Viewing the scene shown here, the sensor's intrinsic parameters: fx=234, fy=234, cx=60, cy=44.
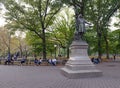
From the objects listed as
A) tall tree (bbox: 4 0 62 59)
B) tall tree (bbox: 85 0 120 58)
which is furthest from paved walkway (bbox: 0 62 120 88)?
tall tree (bbox: 85 0 120 58)

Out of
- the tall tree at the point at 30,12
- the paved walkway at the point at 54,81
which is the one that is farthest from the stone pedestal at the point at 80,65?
the tall tree at the point at 30,12

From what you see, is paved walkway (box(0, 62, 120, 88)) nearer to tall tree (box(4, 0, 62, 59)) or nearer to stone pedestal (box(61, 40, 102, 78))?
stone pedestal (box(61, 40, 102, 78))

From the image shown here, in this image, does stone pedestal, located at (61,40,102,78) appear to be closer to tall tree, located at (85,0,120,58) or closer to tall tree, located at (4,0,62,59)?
tall tree, located at (4,0,62,59)

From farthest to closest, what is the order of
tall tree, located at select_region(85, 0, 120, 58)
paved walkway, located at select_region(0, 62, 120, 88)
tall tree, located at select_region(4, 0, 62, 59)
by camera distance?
tall tree, located at select_region(85, 0, 120, 58)
tall tree, located at select_region(4, 0, 62, 59)
paved walkway, located at select_region(0, 62, 120, 88)

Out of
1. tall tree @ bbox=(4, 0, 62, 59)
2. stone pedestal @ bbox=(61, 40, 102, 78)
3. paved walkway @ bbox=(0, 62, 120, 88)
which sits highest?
tall tree @ bbox=(4, 0, 62, 59)

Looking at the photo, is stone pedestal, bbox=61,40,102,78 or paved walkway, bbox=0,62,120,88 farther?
stone pedestal, bbox=61,40,102,78

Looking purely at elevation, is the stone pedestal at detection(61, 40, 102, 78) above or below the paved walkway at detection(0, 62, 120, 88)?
above

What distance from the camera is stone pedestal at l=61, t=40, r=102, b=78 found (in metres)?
14.1

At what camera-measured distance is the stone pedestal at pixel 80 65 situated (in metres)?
14.1

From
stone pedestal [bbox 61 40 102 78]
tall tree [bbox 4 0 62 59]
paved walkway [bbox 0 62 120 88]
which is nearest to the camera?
paved walkway [bbox 0 62 120 88]

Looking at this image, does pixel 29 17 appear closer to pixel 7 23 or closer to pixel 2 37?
pixel 7 23

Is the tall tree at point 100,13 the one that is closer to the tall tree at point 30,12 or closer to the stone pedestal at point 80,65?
the tall tree at point 30,12

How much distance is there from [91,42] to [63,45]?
292 inches

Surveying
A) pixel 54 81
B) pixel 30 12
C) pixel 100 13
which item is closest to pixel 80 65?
pixel 54 81
